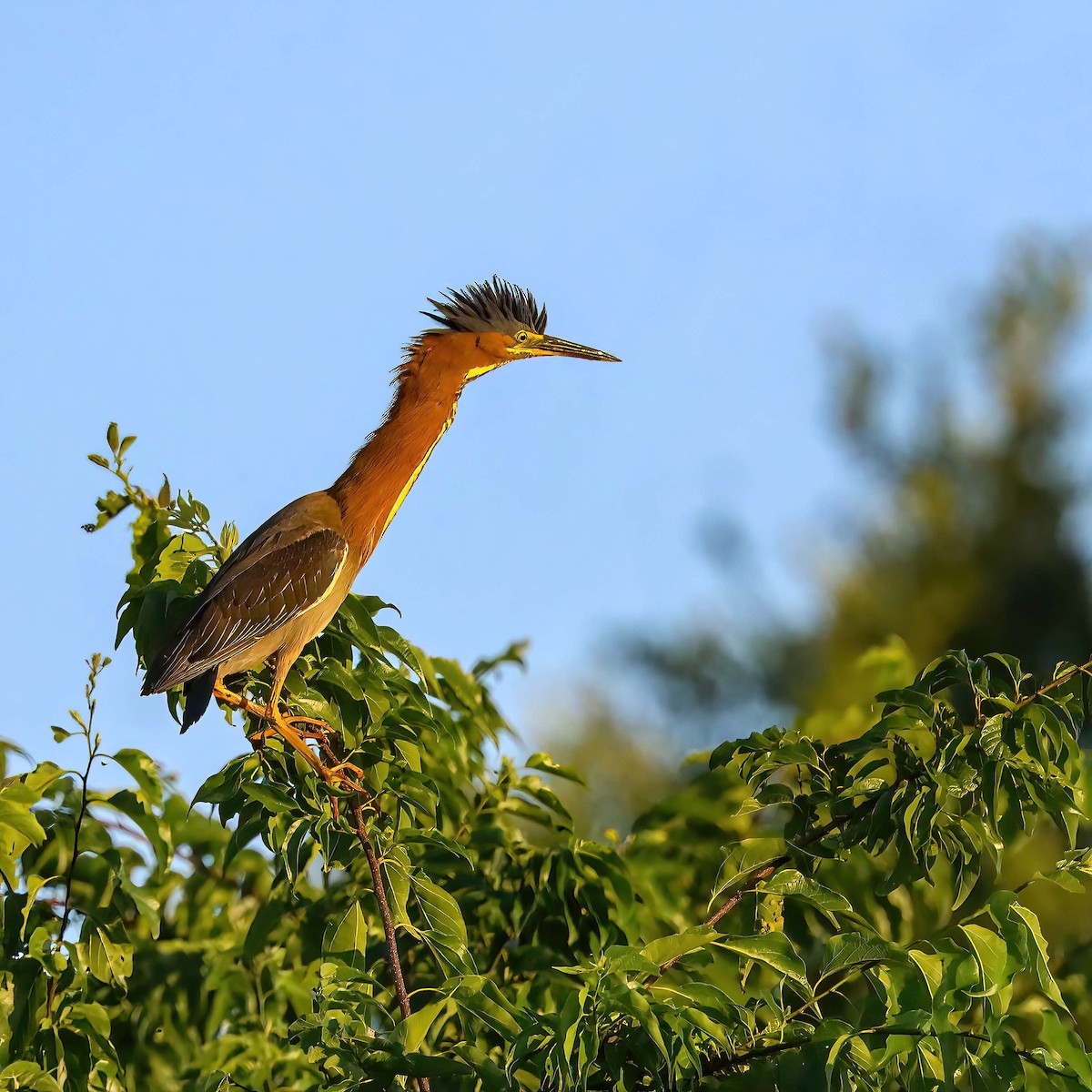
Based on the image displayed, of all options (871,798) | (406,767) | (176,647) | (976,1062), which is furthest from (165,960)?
(976,1062)

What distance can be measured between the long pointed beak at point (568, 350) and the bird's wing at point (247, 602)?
1183mm

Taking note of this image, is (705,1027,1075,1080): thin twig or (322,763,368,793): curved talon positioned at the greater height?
(322,763,368,793): curved talon

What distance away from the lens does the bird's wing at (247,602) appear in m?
3.66

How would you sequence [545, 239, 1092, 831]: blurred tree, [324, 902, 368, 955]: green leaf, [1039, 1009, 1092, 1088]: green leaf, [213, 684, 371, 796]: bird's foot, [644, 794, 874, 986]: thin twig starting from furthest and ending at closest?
[545, 239, 1092, 831]: blurred tree → [213, 684, 371, 796]: bird's foot → [324, 902, 368, 955]: green leaf → [644, 794, 874, 986]: thin twig → [1039, 1009, 1092, 1088]: green leaf

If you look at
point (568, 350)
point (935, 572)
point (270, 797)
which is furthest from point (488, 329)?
point (935, 572)

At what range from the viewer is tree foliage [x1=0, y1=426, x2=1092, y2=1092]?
227 cm

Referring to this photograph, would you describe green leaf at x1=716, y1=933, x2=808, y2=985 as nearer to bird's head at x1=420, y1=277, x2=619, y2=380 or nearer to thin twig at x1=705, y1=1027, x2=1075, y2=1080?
thin twig at x1=705, y1=1027, x2=1075, y2=1080

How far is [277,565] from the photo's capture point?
3922mm

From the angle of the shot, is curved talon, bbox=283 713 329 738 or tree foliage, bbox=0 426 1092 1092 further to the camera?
curved talon, bbox=283 713 329 738

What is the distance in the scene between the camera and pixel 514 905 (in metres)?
3.60

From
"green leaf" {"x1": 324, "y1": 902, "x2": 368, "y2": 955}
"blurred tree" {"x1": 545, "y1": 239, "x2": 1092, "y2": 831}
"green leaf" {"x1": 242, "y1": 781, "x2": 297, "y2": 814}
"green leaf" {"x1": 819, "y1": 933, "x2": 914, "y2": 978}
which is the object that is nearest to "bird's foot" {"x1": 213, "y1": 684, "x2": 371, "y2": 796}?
Answer: "green leaf" {"x1": 242, "y1": 781, "x2": 297, "y2": 814}

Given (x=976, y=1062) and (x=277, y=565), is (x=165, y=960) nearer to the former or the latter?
(x=277, y=565)

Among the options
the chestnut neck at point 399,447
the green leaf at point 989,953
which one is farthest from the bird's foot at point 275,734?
the green leaf at point 989,953

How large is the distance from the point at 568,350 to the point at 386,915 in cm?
263
